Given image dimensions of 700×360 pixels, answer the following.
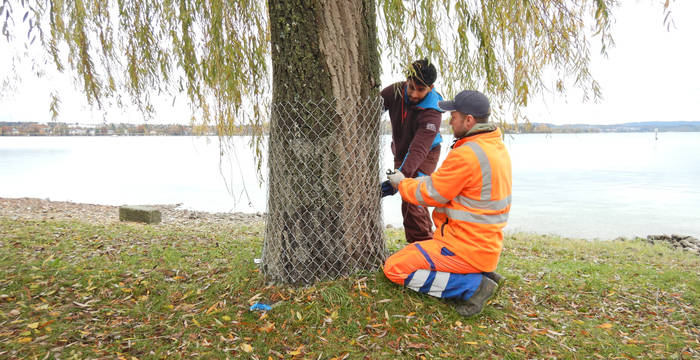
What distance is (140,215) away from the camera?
292 inches

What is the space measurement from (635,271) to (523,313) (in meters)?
2.25

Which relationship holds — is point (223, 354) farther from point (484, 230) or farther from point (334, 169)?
point (484, 230)

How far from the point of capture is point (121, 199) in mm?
14453

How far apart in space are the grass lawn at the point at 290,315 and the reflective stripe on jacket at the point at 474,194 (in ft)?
1.64

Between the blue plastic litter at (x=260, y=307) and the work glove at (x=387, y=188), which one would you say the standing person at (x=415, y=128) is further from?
the blue plastic litter at (x=260, y=307)

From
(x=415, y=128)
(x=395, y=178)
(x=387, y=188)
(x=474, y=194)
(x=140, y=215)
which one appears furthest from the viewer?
(x=140, y=215)

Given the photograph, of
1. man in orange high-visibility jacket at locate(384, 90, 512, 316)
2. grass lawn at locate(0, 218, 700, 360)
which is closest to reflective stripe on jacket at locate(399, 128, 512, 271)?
man in orange high-visibility jacket at locate(384, 90, 512, 316)

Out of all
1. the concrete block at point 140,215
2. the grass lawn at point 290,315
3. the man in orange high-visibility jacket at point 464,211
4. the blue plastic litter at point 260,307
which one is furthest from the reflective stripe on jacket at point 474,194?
the concrete block at point 140,215

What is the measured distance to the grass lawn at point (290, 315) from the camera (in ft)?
8.25

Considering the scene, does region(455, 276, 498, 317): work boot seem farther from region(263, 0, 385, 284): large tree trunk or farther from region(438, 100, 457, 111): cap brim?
region(438, 100, 457, 111): cap brim

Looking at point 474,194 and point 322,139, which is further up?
point 322,139

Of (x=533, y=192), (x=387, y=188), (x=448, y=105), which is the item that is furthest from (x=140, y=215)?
(x=533, y=192)

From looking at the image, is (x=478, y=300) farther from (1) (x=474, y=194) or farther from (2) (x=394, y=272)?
(1) (x=474, y=194)

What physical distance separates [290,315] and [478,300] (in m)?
1.29
